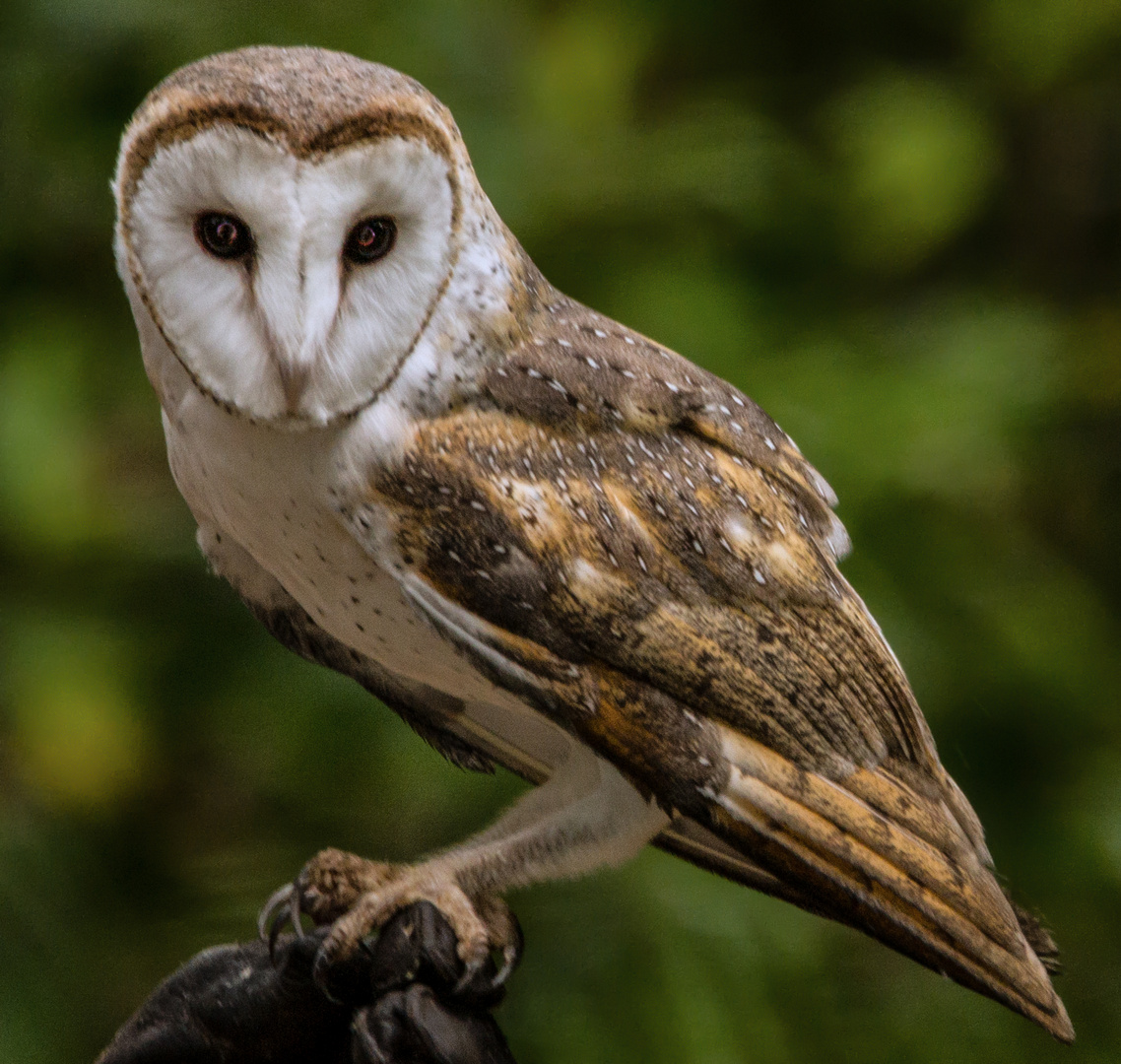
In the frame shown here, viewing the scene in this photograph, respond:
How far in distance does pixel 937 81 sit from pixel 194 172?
5.25 ft

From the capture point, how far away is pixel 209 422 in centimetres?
109

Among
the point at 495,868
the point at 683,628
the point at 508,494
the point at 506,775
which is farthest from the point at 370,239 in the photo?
the point at 506,775

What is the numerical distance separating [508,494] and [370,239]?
210mm

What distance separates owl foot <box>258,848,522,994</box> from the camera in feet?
4.03

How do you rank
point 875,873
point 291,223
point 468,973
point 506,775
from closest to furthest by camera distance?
point 291,223, point 875,873, point 468,973, point 506,775

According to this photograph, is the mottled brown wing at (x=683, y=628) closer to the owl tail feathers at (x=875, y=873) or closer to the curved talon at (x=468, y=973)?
the owl tail feathers at (x=875, y=873)

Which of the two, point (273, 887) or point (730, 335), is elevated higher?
point (730, 335)

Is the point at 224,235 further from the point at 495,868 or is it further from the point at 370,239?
the point at 495,868

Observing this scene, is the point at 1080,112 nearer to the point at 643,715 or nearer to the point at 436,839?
the point at 436,839

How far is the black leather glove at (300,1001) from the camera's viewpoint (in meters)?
1.18

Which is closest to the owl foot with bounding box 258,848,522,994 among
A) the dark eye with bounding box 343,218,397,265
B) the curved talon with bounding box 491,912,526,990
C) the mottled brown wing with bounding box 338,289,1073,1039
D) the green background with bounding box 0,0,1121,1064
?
the curved talon with bounding box 491,912,526,990

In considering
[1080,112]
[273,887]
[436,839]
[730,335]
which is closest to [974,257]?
[1080,112]

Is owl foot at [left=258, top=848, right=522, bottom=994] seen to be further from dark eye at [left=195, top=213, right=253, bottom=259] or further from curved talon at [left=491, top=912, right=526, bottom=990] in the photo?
dark eye at [left=195, top=213, right=253, bottom=259]

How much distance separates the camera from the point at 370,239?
1004mm
